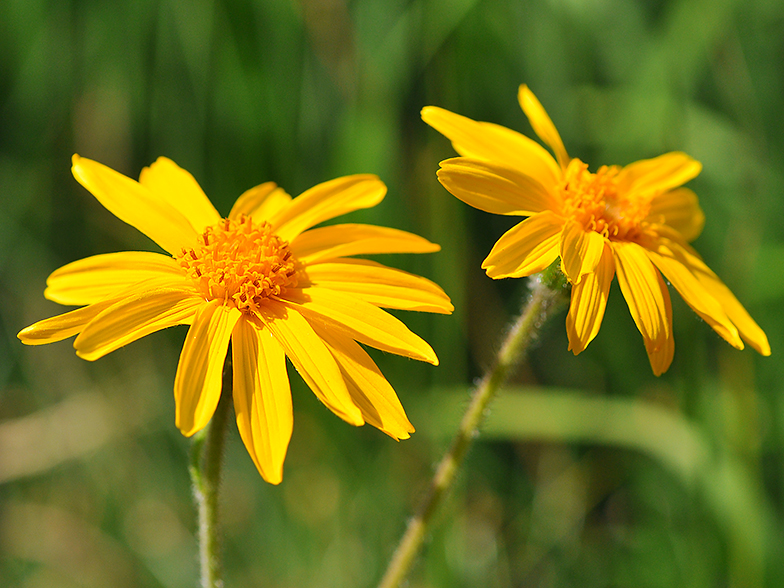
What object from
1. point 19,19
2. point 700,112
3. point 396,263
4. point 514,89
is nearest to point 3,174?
point 19,19

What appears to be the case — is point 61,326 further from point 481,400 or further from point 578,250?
point 578,250

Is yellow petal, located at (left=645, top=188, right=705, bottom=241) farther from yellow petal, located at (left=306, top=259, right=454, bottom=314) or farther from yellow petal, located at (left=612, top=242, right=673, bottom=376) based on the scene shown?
yellow petal, located at (left=306, top=259, right=454, bottom=314)

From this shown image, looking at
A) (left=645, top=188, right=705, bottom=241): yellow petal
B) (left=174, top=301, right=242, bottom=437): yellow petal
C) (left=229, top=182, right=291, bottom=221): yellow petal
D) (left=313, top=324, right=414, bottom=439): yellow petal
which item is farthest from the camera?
(left=645, top=188, right=705, bottom=241): yellow petal

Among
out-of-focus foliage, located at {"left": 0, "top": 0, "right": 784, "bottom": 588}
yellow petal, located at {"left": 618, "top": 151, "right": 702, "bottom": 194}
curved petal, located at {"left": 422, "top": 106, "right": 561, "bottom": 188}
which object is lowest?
out-of-focus foliage, located at {"left": 0, "top": 0, "right": 784, "bottom": 588}

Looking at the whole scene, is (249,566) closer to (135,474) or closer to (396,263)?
(135,474)

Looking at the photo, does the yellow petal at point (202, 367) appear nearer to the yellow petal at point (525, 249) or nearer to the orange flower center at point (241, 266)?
the orange flower center at point (241, 266)

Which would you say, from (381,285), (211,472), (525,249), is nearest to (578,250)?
(525,249)

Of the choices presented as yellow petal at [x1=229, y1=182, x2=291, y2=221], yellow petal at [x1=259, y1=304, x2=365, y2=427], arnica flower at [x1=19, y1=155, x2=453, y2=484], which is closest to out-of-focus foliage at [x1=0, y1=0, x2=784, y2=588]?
yellow petal at [x1=229, y1=182, x2=291, y2=221]
